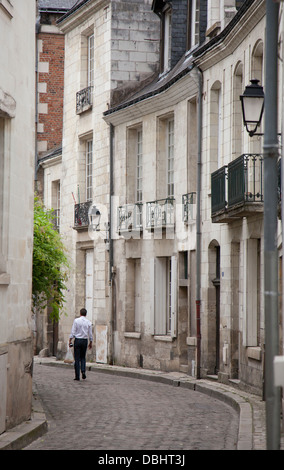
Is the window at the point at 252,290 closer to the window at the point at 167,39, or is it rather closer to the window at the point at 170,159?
the window at the point at 170,159

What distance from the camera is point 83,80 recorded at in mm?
28672

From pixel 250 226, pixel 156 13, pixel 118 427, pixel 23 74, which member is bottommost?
pixel 118 427

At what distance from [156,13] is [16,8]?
13.6 meters

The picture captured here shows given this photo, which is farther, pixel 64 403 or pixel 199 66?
pixel 199 66

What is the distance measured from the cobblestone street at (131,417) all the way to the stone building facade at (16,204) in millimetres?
769

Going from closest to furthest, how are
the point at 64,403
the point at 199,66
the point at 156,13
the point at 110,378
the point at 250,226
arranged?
the point at 64,403 → the point at 250,226 → the point at 199,66 → the point at 110,378 → the point at 156,13

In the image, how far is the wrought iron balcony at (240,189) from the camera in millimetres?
16344

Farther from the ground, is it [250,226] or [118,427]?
[250,226]

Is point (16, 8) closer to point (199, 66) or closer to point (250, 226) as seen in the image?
point (250, 226)

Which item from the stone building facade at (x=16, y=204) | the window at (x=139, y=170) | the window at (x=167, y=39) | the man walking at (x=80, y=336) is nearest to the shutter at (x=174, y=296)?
the man walking at (x=80, y=336)

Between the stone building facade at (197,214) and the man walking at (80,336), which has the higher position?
the stone building facade at (197,214)

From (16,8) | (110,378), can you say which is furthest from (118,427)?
(110,378)

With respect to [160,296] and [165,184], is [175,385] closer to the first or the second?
[160,296]

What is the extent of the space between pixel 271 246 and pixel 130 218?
58.7 ft
